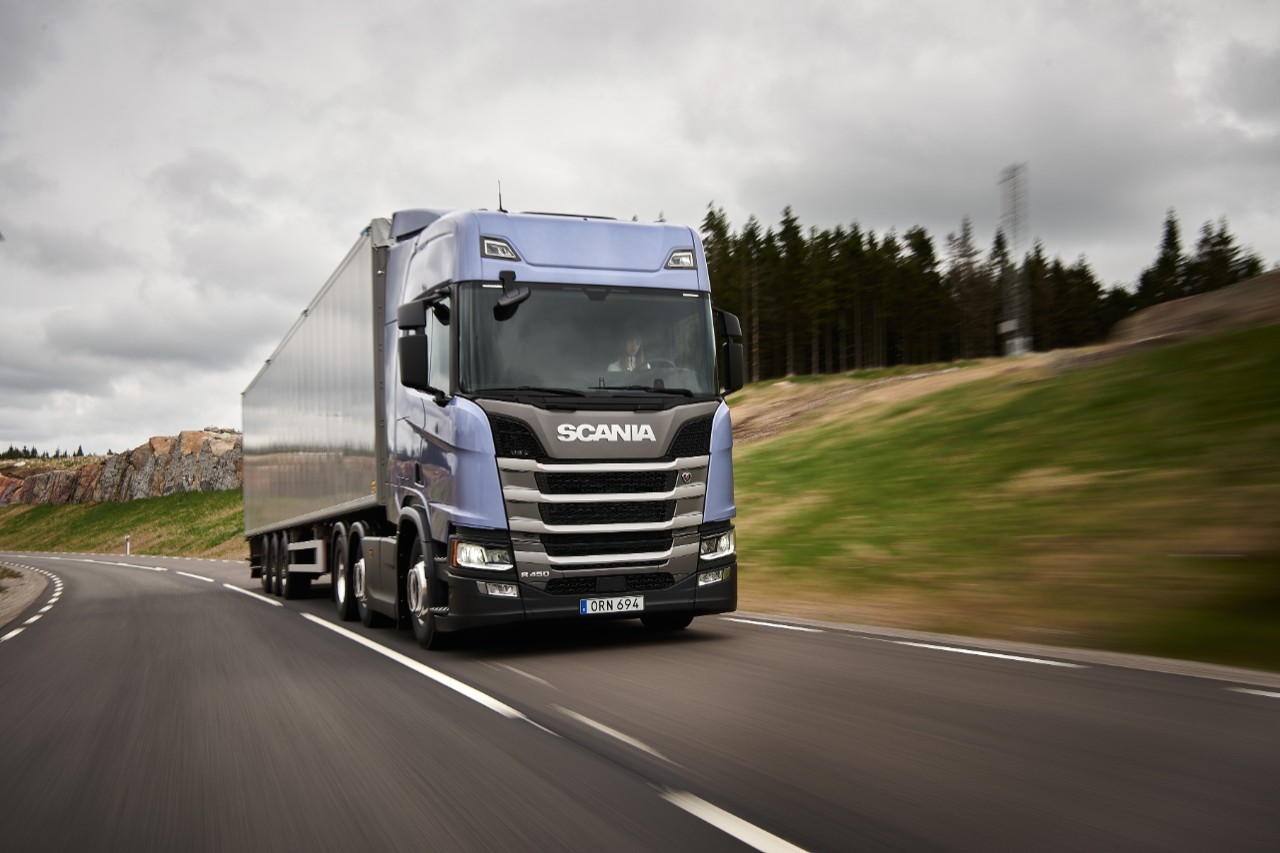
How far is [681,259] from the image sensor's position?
10539 millimetres

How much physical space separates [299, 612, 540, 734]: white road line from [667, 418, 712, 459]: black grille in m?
2.64

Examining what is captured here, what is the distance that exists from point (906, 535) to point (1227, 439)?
484cm

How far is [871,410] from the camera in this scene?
32.0m

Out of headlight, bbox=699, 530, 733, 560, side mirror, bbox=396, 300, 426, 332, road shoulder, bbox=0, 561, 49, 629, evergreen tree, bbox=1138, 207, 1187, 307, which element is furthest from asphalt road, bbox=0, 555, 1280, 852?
evergreen tree, bbox=1138, 207, 1187, 307

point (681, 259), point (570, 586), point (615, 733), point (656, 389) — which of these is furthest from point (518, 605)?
point (681, 259)

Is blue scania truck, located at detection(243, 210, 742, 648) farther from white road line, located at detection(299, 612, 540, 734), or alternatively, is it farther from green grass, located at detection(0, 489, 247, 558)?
green grass, located at detection(0, 489, 247, 558)

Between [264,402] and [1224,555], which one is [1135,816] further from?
[264,402]

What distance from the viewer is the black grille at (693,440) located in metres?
9.59

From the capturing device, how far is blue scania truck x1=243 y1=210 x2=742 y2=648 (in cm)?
923

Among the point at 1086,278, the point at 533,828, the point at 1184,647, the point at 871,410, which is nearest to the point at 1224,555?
the point at 1184,647

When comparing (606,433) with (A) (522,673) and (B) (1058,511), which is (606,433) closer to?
(A) (522,673)

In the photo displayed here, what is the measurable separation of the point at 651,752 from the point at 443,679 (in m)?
3.25

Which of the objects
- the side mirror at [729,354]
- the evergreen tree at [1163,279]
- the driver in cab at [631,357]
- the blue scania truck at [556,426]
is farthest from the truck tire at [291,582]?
the evergreen tree at [1163,279]

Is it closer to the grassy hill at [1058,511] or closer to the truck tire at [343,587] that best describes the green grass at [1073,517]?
the grassy hill at [1058,511]
